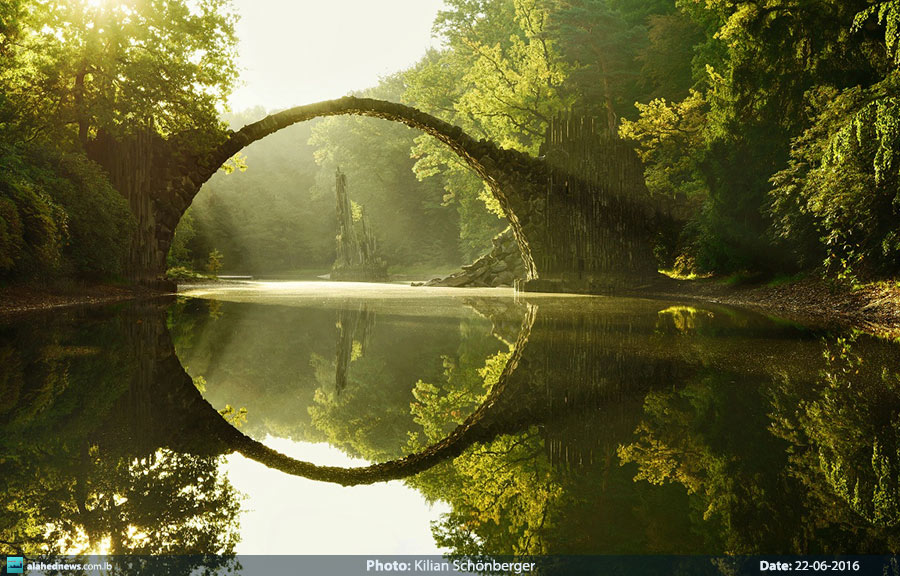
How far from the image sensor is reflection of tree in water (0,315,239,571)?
2.04m

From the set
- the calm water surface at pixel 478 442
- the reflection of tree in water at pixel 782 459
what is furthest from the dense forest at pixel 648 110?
the reflection of tree in water at pixel 782 459

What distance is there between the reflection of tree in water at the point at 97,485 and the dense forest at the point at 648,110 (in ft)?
27.5

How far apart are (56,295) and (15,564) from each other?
12923 millimetres

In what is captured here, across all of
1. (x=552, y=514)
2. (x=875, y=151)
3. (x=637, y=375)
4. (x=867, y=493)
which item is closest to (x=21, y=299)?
(x=637, y=375)

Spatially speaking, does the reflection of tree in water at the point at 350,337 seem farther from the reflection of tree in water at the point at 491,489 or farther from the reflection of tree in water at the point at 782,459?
the reflection of tree in water at the point at 782,459

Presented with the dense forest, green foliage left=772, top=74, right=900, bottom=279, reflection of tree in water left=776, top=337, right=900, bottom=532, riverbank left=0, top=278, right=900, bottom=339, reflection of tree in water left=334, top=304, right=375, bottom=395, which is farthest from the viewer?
the dense forest

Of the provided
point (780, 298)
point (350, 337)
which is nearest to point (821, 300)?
point (780, 298)

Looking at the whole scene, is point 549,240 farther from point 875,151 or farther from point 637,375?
point 637,375

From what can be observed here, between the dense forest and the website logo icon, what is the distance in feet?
30.4

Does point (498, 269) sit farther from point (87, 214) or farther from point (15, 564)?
point (15, 564)

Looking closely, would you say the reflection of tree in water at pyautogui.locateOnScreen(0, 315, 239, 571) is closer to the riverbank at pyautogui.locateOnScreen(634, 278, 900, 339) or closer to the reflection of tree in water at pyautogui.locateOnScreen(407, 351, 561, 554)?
the reflection of tree in water at pyautogui.locateOnScreen(407, 351, 561, 554)

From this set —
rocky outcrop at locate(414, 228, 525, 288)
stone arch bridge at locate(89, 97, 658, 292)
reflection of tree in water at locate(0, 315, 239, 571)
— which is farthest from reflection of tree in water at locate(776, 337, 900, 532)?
rocky outcrop at locate(414, 228, 525, 288)

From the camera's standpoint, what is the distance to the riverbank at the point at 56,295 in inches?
436

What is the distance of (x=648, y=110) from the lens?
19188mm
